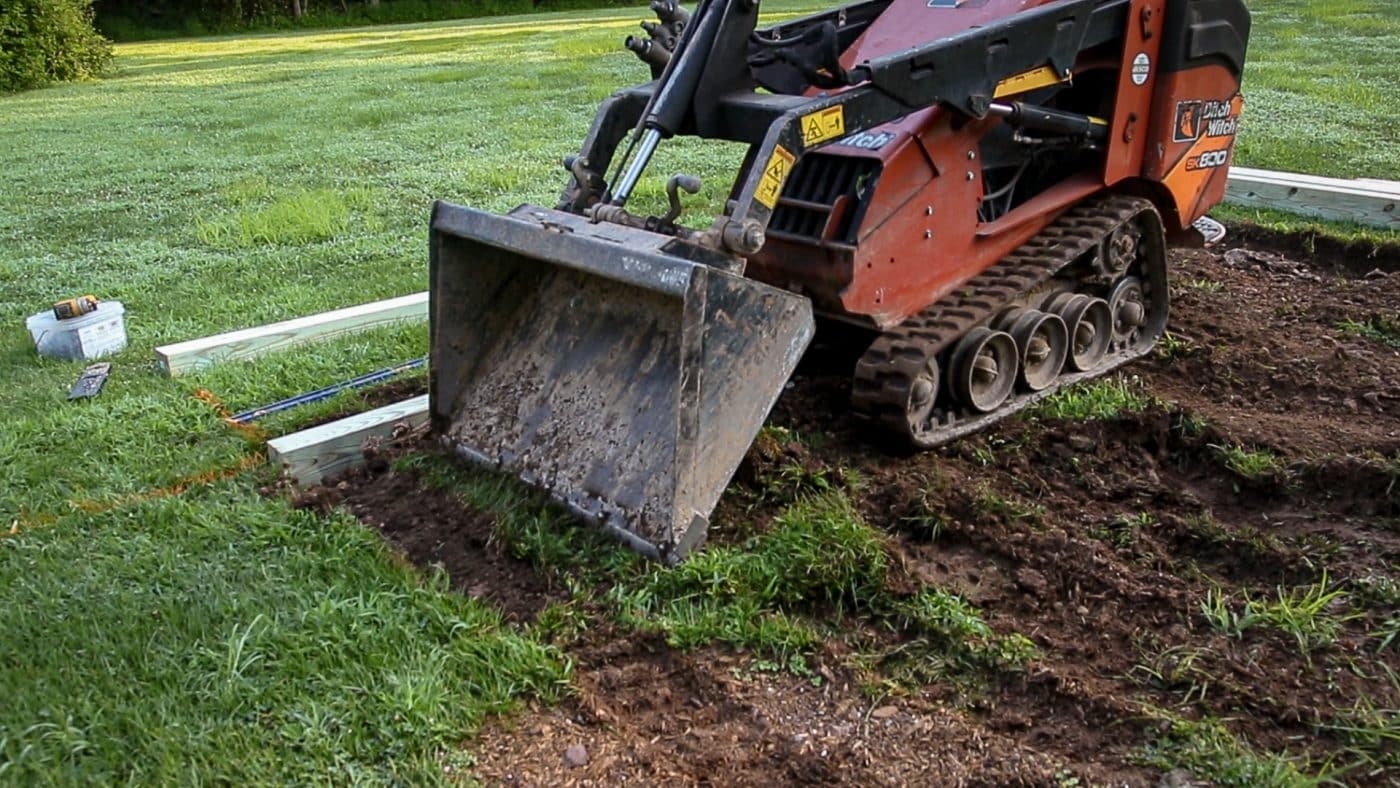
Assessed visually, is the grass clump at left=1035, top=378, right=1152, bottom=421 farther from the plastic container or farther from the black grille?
the plastic container

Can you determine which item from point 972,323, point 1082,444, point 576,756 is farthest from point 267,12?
point 576,756

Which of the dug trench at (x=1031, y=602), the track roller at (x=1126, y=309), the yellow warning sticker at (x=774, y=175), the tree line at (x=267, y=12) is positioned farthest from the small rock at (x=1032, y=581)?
the tree line at (x=267, y=12)

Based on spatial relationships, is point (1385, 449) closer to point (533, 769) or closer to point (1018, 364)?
point (1018, 364)

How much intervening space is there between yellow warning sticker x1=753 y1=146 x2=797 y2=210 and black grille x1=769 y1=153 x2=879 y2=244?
1.69 feet

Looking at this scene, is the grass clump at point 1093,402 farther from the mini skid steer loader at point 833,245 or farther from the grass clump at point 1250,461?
the grass clump at point 1250,461

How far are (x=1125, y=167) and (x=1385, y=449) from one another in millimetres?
1460

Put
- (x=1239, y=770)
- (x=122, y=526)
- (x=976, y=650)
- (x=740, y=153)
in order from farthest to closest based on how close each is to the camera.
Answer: (x=740, y=153)
(x=122, y=526)
(x=976, y=650)
(x=1239, y=770)

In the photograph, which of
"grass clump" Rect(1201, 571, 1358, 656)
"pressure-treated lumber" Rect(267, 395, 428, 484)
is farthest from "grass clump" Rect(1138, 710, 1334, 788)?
"pressure-treated lumber" Rect(267, 395, 428, 484)

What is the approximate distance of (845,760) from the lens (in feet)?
8.32

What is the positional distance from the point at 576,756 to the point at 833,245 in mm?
1900

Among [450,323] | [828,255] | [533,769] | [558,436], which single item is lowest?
[533,769]

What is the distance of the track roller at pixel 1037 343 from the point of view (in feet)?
13.4

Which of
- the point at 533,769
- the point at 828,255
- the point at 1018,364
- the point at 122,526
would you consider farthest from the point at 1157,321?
the point at 122,526

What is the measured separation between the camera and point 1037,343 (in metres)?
4.18
